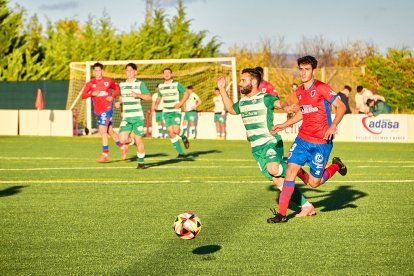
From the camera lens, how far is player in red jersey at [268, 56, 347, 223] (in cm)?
957

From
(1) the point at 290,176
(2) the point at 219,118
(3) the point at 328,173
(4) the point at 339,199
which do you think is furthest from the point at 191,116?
(1) the point at 290,176

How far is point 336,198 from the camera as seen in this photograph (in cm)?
1180

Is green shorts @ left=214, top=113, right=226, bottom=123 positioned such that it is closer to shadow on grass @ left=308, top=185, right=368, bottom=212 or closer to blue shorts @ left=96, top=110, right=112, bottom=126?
blue shorts @ left=96, top=110, right=112, bottom=126

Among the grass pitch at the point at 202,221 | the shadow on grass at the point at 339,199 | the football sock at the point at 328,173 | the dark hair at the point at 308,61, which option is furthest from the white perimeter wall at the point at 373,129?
the dark hair at the point at 308,61

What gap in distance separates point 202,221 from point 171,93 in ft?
35.8

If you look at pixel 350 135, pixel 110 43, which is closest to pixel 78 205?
pixel 350 135

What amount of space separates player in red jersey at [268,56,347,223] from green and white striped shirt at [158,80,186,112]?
33.3 ft

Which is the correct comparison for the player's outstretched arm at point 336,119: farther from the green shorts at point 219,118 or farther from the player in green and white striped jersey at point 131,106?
the green shorts at point 219,118

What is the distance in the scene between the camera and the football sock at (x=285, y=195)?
9.31 metres

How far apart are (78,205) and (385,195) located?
4651 millimetres

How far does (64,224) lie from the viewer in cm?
912

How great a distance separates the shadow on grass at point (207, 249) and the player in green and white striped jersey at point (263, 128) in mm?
2455

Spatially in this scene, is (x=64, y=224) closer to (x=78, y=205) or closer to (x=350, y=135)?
(x=78, y=205)

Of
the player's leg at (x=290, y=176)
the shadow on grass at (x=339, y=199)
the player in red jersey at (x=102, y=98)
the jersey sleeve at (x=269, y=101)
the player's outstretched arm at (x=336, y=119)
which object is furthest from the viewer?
the player in red jersey at (x=102, y=98)
